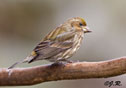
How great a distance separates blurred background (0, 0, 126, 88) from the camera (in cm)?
696

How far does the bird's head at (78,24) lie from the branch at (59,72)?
2.90 ft

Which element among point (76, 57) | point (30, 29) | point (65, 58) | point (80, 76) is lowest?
point (80, 76)

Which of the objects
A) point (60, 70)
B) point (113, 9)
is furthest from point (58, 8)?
point (60, 70)

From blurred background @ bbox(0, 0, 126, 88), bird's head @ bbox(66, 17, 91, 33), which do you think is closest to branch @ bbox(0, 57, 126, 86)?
bird's head @ bbox(66, 17, 91, 33)

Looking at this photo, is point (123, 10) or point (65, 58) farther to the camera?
point (123, 10)

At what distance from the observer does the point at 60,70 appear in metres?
3.86

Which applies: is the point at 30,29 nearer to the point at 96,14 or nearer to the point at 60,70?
the point at 96,14

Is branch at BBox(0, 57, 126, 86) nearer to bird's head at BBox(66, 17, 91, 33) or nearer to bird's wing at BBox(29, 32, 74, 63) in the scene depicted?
bird's wing at BBox(29, 32, 74, 63)

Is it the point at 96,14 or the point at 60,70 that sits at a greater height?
the point at 96,14

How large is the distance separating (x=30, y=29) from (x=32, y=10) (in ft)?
1.94

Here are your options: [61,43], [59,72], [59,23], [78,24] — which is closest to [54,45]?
[61,43]

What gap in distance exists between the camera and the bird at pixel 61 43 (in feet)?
14.2

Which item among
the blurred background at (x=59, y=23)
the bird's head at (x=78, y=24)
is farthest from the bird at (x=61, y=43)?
the blurred background at (x=59, y=23)

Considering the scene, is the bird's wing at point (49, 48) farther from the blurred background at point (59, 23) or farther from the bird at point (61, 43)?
the blurred background at point (59, 23)
